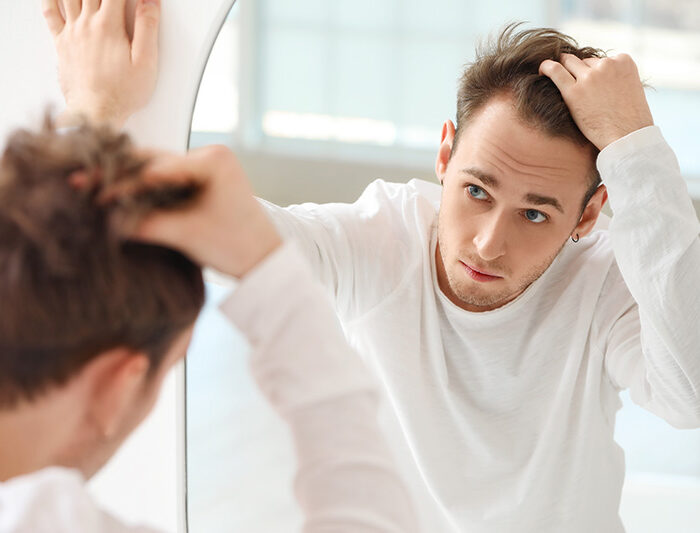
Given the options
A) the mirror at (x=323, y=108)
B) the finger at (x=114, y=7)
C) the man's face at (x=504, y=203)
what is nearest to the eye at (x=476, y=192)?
the man's face at (x=504, y=203)

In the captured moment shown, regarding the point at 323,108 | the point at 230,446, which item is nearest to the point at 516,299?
the point at 323,108

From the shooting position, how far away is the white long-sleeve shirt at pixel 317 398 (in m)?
0.56

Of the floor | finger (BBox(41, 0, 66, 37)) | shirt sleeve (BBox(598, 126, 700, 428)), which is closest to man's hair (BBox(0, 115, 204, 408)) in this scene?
shirt sleeve (BBox(598, 126, 700, 428))

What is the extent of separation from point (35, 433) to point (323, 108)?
902 millimetres

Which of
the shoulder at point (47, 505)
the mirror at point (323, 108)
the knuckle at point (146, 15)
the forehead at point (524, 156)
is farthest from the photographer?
the mirror at point (323, 108)

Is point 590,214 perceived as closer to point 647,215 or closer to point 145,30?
point 647,215

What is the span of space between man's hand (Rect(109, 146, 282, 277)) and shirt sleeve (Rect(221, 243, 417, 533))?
18mm

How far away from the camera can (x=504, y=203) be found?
1.08m

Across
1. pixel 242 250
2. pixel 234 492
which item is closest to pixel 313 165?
pixel 234 492

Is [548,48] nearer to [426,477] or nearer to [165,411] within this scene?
[426,477]

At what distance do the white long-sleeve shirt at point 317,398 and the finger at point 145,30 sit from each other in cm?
72

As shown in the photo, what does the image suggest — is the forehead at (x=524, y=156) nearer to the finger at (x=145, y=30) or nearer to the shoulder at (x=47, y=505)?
the finger at (x=145, y=30)

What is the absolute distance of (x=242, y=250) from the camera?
554 mm

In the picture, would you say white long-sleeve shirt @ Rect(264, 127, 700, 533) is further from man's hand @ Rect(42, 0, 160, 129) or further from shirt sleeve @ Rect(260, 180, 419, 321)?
man's hand @ Rect(42, 0, 160, 129)
